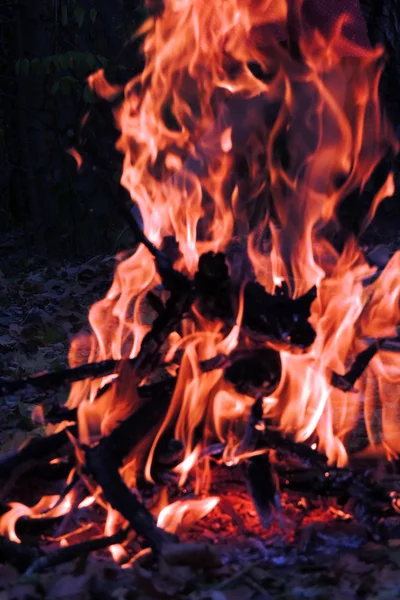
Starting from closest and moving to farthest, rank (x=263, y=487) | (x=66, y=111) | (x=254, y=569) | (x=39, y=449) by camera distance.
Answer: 1. (x=254, y=569)
2. (x=263, y=487)
3. (x=39, y=449)
4. (x=66, y=111)

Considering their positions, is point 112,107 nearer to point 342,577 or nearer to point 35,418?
point 35,418

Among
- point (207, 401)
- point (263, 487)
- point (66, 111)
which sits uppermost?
point (207, 401)

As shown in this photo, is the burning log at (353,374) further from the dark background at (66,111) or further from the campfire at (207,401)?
the dark background at (66,111)

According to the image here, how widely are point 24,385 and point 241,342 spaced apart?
0.89 m

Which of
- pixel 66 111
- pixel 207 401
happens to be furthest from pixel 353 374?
pixel 66 111

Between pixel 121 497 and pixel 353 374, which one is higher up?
pixel 121 497

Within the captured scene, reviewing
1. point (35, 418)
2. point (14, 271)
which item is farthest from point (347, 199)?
point (35, 418)

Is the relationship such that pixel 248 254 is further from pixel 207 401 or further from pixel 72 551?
pixel 72 551

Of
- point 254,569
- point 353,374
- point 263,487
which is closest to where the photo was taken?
point 254,569

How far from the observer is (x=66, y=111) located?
1060cm

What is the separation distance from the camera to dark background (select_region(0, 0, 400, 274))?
29.8 feet

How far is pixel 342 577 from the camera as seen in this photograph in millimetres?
2619

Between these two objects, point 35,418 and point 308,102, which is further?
point 308,102

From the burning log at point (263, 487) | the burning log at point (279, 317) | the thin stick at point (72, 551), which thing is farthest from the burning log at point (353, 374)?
the thin stick at point (72, 551)
